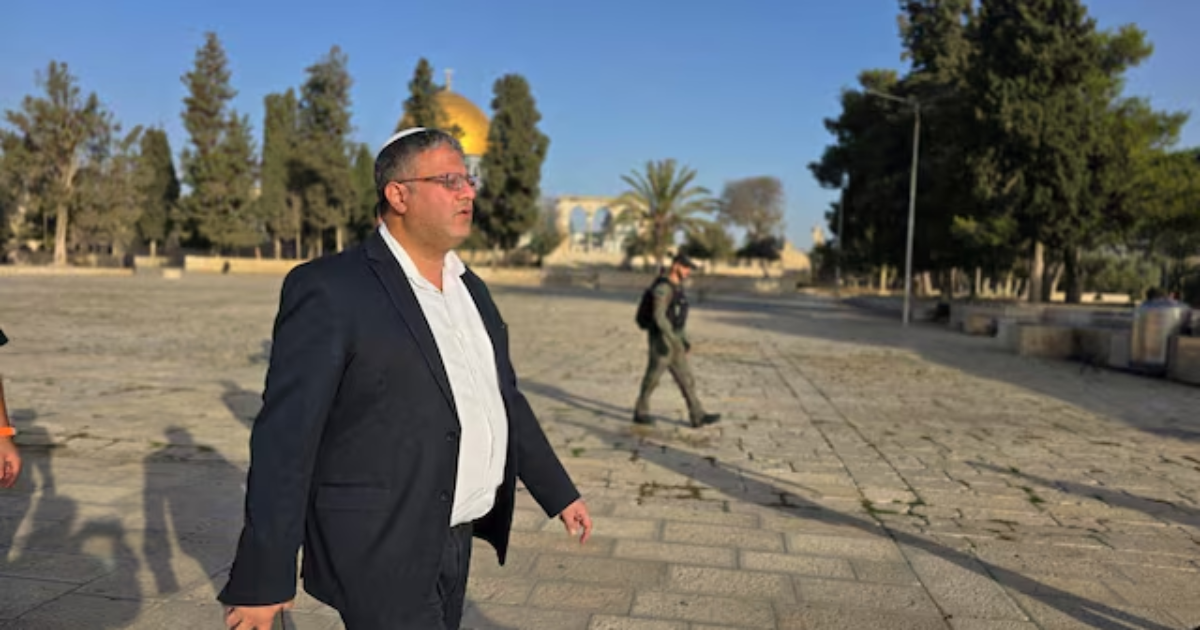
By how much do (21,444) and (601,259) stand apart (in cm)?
7986

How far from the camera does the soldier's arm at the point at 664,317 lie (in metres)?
7.67

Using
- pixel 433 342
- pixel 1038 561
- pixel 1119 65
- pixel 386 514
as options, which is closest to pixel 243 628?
pixel 386 514

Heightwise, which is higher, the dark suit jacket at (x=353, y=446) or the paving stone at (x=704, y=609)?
the dark suit jacket at (x=353, y=446)

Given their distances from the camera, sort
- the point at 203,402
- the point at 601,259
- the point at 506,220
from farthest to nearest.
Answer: the point at 601,259, the point at 506,220, the point at 203,402

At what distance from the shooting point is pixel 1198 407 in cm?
991

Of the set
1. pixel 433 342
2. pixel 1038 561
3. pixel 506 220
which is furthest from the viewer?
pixel 506 220

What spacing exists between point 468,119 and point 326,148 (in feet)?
53.2

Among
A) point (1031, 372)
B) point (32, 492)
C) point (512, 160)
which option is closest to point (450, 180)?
point (32, 492)

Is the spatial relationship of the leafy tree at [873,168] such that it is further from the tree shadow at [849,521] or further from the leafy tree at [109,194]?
the leafy tree at [109,194]

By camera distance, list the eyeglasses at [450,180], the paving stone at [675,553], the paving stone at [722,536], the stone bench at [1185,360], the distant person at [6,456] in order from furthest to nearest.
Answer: the stone bench at [1185,360], the paving stone at [722,536], the paving stone at [675,553], the distant person at [6,456], the eyeglasses at [450,180]

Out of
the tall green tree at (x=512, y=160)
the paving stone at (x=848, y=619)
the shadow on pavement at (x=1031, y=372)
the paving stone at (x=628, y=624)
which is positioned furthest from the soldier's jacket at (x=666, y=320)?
the tall green tree at (x=512, y=160)

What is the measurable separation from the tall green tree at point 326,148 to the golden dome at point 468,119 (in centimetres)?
981

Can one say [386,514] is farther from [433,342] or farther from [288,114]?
[288,114]

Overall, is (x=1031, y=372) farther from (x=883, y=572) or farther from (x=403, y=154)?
(x=403, y=154)
